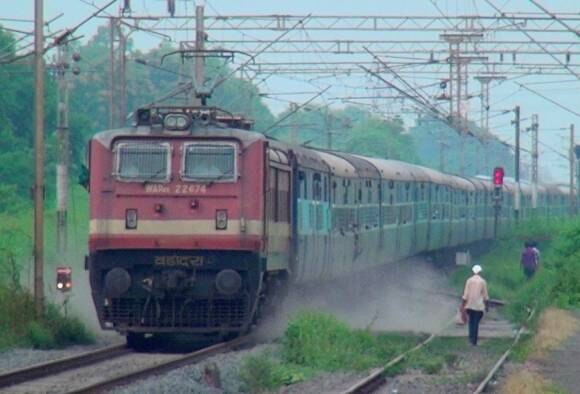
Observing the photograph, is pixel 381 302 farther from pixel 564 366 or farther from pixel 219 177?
pixel 564 366

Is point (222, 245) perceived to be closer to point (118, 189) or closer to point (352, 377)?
point (118, 189)

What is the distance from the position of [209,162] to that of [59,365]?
3.93m

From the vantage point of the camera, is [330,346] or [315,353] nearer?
[315,353]

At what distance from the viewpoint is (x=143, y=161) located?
21.2 meters

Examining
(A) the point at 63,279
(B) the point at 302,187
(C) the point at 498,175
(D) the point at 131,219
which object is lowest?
(A) the point at 63,279

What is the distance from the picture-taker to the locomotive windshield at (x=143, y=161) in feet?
69.4

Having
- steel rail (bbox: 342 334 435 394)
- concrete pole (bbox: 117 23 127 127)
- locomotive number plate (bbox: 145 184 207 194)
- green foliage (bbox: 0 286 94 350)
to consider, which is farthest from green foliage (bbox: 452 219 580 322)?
locomotive number plate (bbox: 145 184 207 194)

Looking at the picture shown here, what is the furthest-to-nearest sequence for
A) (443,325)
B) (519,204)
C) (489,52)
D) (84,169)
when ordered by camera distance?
1. (519,204)
2. (489,52)
3. (443,325)
4. (84,169)

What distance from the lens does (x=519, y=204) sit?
208 feet

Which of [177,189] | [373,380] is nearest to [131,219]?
[177,189]

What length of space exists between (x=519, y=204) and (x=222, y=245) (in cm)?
4372

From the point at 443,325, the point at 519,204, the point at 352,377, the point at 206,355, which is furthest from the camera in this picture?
the point at 519,204

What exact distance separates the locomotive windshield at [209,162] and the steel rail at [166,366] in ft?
8.25

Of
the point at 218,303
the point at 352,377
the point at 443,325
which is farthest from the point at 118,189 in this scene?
the point at 443,325
